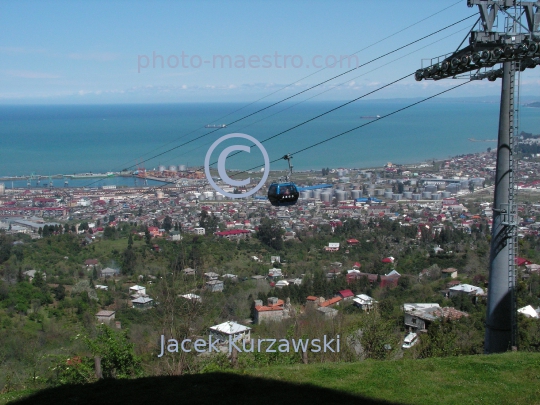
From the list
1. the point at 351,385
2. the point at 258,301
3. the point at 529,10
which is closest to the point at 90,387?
the point at 351,385

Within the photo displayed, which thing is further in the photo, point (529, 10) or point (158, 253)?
point (158, 253)

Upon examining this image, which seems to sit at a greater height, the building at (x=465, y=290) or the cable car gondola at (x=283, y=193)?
the cable car gondola at (x=283, y=193)

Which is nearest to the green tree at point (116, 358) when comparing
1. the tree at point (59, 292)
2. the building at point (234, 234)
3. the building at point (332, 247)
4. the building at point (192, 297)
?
the building at point (192, 297)

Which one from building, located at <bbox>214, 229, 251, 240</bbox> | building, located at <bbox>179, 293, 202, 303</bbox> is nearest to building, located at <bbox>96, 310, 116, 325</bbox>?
building, located at <bbox>179, 293, 202, 303</bbox>

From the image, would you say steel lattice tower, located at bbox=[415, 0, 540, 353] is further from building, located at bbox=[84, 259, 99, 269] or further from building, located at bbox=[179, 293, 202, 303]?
building, located at bbox=[84, 259, 99, 269]

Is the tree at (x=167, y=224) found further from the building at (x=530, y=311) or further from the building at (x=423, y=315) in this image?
the building at (x=530, y=311)

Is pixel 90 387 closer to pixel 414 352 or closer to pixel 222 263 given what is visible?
pixel 414 352
